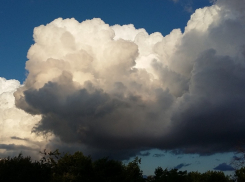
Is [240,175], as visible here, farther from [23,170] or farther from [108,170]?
[23,170]

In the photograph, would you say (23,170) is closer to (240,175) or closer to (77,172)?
(77,172)

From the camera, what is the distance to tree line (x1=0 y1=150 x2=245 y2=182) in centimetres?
6606

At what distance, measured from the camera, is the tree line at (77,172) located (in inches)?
2601

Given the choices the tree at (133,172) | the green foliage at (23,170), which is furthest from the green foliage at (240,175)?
the green foliage at (23,170)

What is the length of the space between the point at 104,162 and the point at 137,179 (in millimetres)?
9222

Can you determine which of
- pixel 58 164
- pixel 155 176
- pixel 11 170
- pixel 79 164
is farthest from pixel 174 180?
pixel 11 170

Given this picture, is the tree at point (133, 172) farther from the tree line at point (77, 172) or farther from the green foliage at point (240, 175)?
the green foliage at point (240, 175)

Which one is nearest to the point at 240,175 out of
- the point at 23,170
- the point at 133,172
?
the point at 133,172

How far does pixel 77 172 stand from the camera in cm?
6812

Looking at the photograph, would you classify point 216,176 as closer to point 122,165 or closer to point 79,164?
point 122,165

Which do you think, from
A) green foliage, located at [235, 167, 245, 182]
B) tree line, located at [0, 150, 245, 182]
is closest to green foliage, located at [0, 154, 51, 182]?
tree line, located at [0, 150, 245, 182]

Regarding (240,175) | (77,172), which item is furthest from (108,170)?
(240,175)

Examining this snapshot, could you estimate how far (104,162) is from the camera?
69250 millimetres

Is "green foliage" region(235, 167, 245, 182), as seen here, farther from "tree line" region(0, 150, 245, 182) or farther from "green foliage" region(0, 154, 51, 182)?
"green foliage" region(0, 154, 51, 182)
